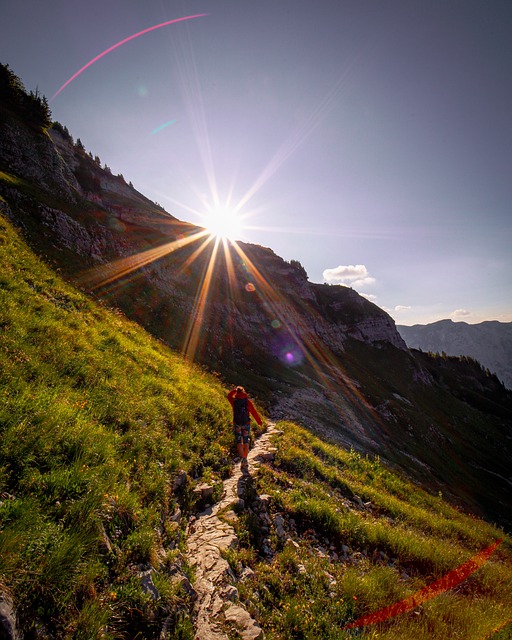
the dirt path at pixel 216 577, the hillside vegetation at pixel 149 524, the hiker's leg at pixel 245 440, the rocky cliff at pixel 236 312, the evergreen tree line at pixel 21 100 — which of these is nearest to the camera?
the hillside vegetation at pixel 149 524

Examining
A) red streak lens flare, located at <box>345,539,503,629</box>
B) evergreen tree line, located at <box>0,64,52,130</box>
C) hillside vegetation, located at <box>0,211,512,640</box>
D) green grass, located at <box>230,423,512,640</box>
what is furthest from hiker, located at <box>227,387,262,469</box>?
evergreen tree line, located at <box>0,64,52,130</box>

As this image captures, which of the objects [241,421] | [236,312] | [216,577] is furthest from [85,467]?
[236,312]

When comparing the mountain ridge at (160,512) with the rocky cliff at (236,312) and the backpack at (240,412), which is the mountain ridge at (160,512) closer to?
the backpack at (240,412)

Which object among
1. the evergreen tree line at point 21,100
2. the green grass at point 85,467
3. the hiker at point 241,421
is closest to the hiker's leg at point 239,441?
the hiker at point 241,421

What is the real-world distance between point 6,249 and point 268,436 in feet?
52.5

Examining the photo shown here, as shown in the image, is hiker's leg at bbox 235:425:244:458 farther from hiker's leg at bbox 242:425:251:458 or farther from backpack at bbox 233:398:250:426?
backpack at bbox 233:398:250:426

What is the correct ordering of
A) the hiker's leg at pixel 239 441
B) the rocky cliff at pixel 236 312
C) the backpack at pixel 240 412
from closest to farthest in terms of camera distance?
the hiker's leg at pixel 239 441 → the backpack at pixel 240 412 → the rocky cliff at pixel 236 312

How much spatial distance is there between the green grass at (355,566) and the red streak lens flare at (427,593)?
0.29 ft

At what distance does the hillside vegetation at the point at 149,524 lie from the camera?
11.8 feet

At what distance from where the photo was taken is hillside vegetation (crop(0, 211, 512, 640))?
11.8ft

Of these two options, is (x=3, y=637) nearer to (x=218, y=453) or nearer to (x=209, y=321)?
(x=218, y=453)

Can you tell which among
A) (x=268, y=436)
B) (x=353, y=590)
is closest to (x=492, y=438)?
(x=268, y=436)

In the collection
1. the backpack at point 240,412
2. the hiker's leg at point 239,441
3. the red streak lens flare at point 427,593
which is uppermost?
the backpack at point 240,412

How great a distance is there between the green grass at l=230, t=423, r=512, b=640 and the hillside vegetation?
0.12 ft
